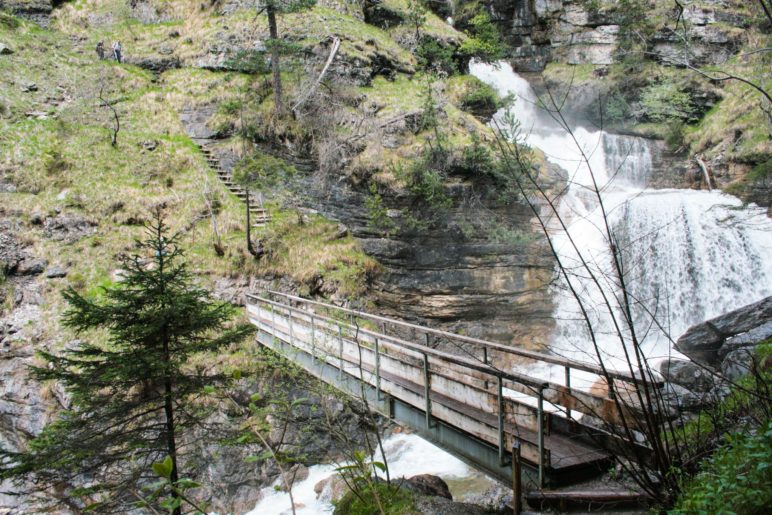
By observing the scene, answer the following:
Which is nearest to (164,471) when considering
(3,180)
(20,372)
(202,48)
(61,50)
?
(20,372)

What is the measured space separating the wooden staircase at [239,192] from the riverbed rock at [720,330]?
13589 millimetres

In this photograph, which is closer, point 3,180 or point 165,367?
point 165,367

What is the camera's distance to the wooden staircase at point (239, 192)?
51.6 feet

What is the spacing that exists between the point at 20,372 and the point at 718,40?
35165 mm

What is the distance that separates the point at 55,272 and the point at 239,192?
6.48 m

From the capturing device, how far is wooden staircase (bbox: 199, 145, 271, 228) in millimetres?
15735

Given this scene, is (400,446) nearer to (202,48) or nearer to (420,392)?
(420,392)

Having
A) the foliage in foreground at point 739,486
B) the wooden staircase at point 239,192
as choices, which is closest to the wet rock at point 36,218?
the wooden staircase at point 239,192

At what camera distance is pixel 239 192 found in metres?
16.7

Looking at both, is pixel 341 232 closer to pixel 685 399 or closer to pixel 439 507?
pixel 685 399

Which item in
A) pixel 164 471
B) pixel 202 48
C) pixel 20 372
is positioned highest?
pixel 202 48

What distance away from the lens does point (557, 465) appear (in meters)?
4.03

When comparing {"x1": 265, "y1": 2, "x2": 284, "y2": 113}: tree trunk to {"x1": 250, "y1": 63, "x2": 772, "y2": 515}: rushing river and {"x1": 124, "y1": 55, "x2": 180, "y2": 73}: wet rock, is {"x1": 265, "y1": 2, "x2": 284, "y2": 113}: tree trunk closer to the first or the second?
{"x1": 124, "y1": 55, "x2": 180, "y2": 73}: wet rock

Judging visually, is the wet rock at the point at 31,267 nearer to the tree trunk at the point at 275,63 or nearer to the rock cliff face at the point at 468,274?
the tree trunk at the point at 275,63
